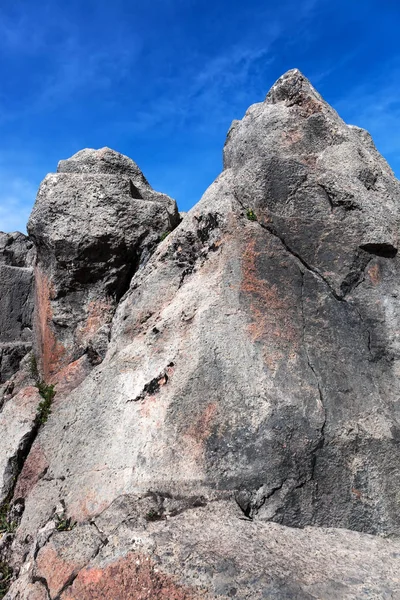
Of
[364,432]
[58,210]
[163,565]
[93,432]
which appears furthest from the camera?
[58,210]

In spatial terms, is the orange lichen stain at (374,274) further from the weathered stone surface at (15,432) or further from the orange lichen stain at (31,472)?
the weathered stone surface at (15,432)

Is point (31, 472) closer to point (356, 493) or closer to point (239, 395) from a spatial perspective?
point (239, 395)

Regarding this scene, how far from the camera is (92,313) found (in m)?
6.57

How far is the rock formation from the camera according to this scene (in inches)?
142

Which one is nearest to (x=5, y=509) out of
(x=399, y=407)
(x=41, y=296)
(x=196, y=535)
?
(x=196, y=535)

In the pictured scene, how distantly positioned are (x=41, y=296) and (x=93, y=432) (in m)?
2.57

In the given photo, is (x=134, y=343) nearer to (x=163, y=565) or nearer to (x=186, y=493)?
(x=186, y=493)

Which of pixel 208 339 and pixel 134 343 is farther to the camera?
pixel 134 343

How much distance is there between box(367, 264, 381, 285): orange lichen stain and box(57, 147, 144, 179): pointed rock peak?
11.9ft

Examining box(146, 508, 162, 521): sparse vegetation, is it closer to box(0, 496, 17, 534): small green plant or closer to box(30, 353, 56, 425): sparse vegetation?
box(0, 496, 17, 534): small green plant

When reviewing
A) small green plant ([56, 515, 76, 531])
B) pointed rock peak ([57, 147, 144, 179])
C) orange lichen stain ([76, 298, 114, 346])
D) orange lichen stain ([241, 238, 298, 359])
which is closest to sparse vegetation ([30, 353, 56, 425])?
orange lichen stain ([76, 298, 114, 346])

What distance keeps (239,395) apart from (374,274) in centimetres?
186

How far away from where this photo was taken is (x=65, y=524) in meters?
4.31

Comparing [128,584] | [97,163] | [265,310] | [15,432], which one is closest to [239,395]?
[265,310]
